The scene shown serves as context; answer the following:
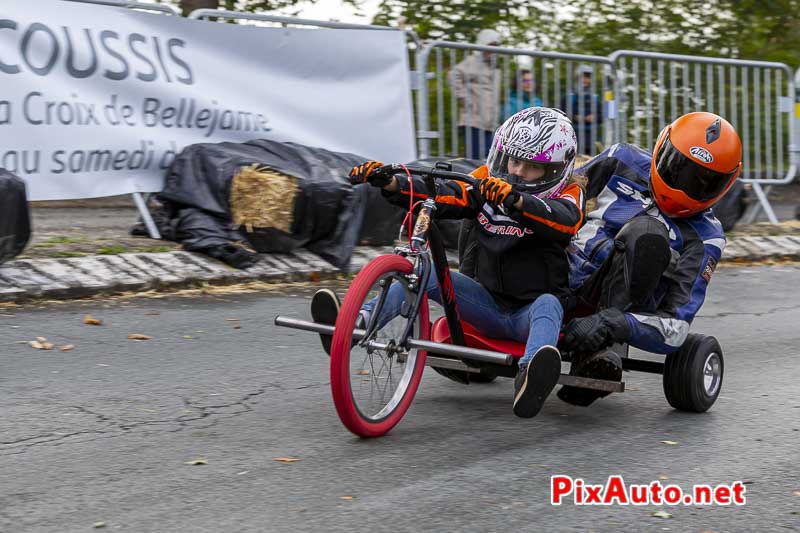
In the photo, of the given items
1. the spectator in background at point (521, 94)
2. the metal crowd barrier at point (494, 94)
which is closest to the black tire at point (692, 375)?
the metal crowd barrier at point (494, 94)

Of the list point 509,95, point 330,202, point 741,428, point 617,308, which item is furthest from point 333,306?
point 509,95

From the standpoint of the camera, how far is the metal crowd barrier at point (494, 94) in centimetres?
1060

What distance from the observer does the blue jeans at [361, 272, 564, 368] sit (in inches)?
179

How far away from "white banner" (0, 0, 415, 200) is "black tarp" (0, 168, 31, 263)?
745mm

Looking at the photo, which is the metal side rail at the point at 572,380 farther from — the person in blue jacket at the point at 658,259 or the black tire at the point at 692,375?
the black tire at the point at 692,375

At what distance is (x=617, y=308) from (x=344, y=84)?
18.8ft

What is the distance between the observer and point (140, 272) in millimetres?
7789

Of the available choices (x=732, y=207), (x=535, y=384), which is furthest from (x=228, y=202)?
(x=732, y=207)

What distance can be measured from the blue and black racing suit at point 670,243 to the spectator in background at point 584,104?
20.0ft

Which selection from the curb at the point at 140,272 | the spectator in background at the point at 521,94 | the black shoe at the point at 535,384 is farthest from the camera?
the spectator in background at the point at 521,94

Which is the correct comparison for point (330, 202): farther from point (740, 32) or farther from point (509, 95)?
point (740, 32)

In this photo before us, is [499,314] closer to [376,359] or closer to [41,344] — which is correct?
[376,359]

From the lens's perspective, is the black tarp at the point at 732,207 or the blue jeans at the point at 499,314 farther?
the black tarp at the point at 732,207

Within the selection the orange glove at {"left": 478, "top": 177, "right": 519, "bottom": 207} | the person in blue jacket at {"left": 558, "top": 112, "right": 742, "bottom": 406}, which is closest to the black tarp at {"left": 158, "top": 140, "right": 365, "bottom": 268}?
the person in blue jacket at {"left": 558, "top": 112, "right": 742, "bottom": 406}
